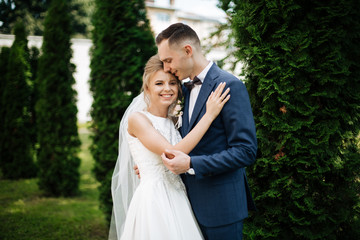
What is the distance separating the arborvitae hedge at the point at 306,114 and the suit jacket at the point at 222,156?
0.88m

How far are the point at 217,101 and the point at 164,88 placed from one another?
2.27 ft

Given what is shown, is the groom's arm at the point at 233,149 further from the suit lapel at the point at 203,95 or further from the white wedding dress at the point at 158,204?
the white wedding dress at the point at 158,204

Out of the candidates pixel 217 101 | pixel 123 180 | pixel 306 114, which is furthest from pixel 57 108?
pixel 306 114

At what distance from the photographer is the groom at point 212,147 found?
2.01 m

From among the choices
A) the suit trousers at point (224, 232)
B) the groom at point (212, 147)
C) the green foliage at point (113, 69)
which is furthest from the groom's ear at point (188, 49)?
the green foliage at point (113, 69)

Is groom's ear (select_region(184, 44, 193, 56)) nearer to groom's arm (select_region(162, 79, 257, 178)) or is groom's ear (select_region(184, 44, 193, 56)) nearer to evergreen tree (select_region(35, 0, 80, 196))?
groom's arm (select_region(162, 79, 257, 178))

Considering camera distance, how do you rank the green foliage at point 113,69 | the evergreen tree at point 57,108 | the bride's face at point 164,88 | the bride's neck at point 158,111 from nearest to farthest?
the bride's face at point 164,88, the bride's neck at point 158,111, the green foliage at point 113,69, the evergreen tree at point 57,108

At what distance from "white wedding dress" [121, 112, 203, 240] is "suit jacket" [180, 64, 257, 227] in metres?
0.11

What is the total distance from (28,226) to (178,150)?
446cm

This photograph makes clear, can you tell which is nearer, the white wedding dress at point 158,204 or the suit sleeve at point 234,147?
the suit sleeve at point 234,147

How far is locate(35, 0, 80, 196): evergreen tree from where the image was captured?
6.82m

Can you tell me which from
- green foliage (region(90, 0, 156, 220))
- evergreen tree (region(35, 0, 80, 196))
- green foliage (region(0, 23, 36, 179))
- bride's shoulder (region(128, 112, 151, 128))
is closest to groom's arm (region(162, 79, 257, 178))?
bride's shoulder (region(128, 112, 151, 128))

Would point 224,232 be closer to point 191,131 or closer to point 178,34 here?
point 191,131

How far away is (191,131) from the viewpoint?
2131 millimetres
